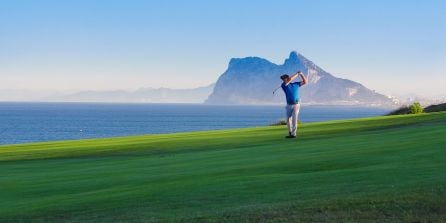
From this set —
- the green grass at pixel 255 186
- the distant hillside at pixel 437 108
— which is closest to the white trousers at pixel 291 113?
the green grass at pixel 255 186

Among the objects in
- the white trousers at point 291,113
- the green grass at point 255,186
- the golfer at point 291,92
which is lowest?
the green grass at point 255,186

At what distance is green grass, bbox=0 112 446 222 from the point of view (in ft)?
35.0

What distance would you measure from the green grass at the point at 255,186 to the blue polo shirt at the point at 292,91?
3.49 m

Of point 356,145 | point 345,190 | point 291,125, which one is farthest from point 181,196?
point 291,125

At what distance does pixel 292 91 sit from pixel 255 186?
12.2 metres

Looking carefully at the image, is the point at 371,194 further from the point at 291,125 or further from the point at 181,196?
the point at 291,125

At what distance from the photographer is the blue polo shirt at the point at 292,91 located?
25.5 metres

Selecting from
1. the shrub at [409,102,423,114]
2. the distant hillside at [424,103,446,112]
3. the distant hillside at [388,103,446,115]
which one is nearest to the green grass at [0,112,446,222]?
the distant hillside at [424,103,446,112]

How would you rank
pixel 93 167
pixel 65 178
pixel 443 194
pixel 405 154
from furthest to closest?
pixel 93 167, pixel 65 178, pixel 405 154, pixel 443 194

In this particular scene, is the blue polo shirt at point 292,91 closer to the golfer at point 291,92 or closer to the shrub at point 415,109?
the golfer at point 291,92

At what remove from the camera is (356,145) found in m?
20.3

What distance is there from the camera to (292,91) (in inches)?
1006

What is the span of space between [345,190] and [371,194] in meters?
0.75

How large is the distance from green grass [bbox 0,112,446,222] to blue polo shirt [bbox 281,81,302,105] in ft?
11.4
